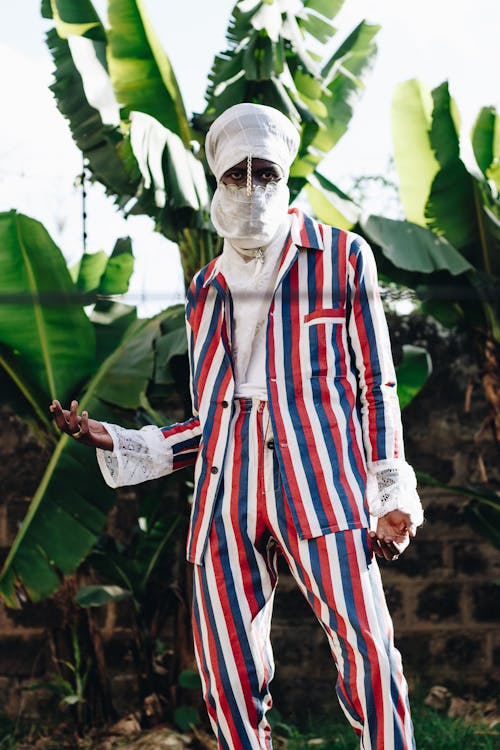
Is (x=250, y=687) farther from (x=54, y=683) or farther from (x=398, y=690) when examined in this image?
(x=54, y=683)

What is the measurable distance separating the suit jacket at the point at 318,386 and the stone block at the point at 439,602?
2.91m

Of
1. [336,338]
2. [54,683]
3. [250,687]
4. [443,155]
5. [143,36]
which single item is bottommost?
[54,683]

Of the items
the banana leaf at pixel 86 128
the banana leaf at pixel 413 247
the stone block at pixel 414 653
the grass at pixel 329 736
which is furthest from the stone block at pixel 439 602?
the banana leaf at pixel 86 128

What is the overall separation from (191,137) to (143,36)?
19.1 inches

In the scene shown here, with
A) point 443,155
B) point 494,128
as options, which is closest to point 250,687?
point 443,155

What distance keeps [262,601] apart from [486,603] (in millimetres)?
3002

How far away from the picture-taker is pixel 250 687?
2.38 meters

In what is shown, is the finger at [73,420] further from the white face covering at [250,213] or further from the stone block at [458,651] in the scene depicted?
the stone block at [458,651]

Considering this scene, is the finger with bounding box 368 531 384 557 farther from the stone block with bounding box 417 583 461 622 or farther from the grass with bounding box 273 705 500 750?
the stone block with bounding box 417 583 461 622

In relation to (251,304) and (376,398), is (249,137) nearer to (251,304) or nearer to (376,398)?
(251,304)

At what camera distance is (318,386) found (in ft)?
7.88

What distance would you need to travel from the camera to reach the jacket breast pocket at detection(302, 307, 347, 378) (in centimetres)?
241

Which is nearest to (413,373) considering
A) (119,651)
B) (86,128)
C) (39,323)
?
(39,323)

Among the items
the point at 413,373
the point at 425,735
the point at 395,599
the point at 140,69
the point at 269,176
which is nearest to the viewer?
the point at 269,176
